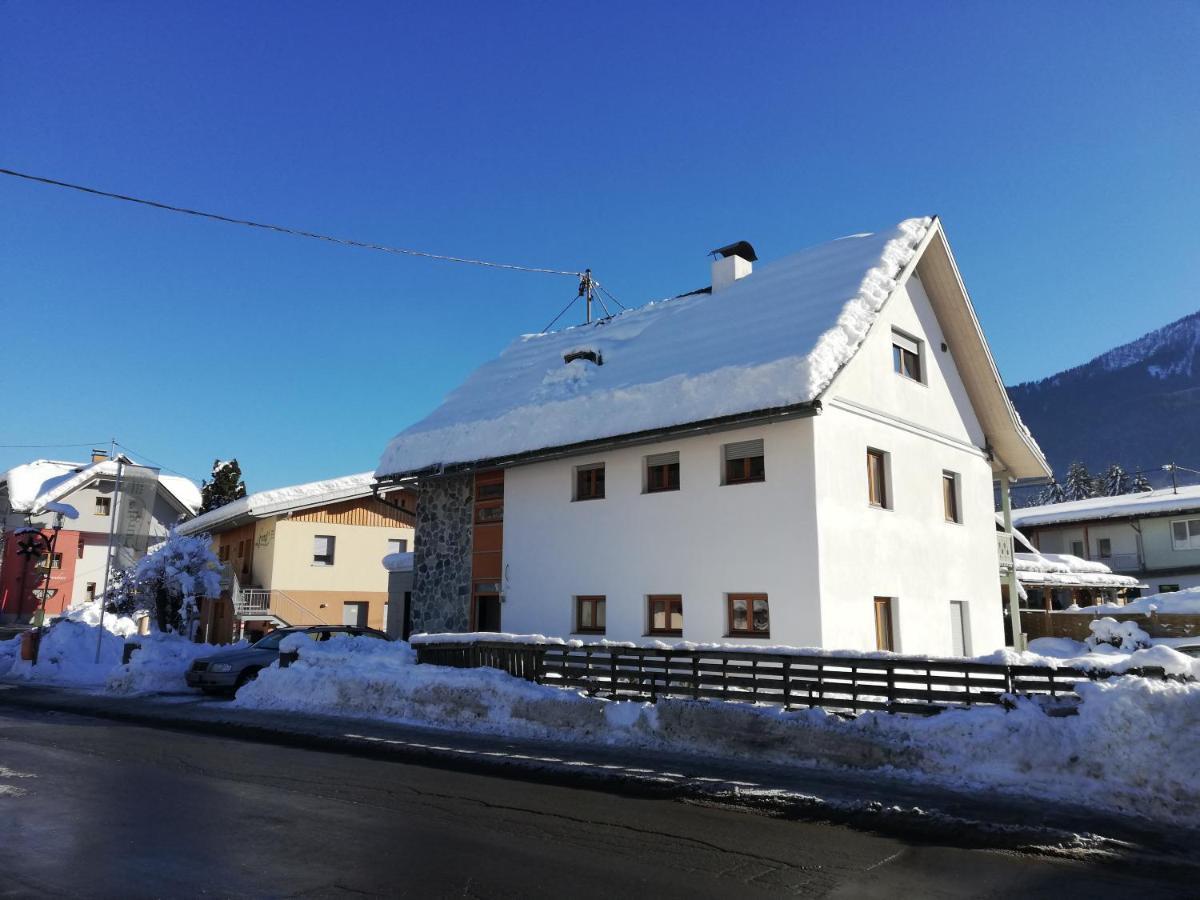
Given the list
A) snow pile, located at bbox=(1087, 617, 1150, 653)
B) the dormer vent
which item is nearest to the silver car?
the dormer vent

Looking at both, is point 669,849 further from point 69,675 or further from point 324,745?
point 69,675

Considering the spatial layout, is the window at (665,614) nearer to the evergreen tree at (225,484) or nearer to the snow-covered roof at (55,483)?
the snow-covered roof at (55,483)

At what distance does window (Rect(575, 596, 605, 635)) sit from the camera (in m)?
18.1

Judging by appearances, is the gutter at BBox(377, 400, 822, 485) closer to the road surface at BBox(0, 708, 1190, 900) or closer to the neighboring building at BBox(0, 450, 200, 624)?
the road surface at BBox(0, 708, 1190, 900)

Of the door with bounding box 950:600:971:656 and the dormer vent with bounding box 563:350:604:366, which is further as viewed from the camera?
the dormer vent with bounding box 563:350:604:366

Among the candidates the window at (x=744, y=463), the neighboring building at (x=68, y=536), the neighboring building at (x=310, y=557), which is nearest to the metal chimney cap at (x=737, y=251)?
the window at (x=744, y=463)

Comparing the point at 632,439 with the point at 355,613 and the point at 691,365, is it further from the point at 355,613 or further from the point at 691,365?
the point at 355,613

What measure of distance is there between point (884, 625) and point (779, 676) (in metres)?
5.64

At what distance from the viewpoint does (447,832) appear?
23.7ft

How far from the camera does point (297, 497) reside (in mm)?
34594

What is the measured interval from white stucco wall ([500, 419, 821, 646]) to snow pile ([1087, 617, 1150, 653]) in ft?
61.4

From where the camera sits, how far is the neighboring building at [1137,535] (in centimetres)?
4388

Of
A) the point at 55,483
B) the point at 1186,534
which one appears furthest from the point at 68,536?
the point at 1186,534

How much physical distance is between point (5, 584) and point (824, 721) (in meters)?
59.1
